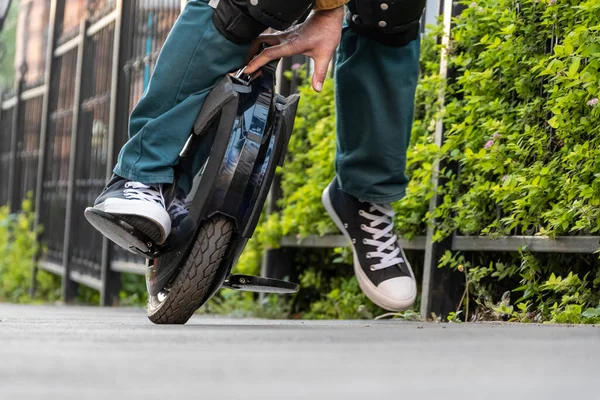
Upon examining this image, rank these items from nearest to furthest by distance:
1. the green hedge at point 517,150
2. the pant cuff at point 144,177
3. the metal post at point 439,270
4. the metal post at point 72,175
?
the pant cuff at point 144,177 < the green hedge at point 517,150 < the metal post at point 439,270 < the metal post at point 72,175

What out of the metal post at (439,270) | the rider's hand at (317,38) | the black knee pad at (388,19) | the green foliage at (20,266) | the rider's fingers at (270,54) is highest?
the black knee pad at (388,19)

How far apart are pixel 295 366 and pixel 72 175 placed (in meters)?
6.59

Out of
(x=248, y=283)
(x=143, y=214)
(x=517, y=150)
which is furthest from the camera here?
(x=517, y=150)

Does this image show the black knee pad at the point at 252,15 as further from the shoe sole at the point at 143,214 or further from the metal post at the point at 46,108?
the metal post at the point at 46,108

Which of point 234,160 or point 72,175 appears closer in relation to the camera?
point 234,160

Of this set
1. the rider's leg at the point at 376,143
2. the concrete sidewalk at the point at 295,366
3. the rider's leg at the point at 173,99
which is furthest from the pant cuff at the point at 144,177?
the rider's leg at the point at 376,143

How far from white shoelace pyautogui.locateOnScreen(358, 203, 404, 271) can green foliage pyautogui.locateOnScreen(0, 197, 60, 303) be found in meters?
6.10

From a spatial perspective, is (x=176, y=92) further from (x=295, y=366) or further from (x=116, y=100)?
(x=116, y=100)

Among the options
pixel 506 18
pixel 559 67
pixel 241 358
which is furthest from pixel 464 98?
pixel 241 358

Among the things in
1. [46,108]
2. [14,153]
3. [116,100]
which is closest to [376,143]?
[116,100]

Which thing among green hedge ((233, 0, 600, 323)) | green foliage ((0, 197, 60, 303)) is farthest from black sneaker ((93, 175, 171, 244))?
green foliage ((0, 197, 60, 303))

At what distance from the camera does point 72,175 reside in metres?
7.60

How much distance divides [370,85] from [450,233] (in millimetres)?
671

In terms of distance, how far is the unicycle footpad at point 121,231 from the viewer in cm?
230
